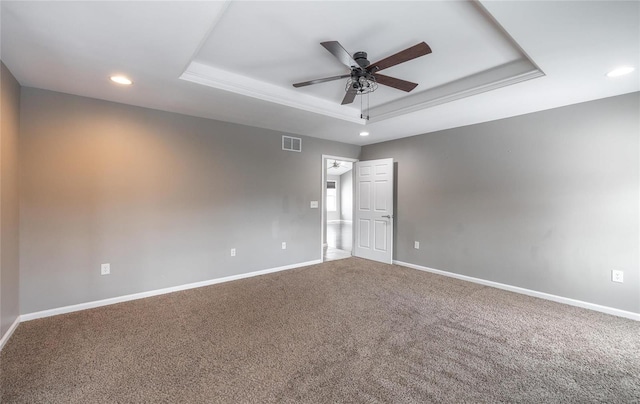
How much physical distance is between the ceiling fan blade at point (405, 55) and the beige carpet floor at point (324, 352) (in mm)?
2341

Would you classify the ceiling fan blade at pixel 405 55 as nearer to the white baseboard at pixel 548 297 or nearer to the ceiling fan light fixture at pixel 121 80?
the ceiling fan light fixture at pixel 121 80

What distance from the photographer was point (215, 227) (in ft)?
12.7

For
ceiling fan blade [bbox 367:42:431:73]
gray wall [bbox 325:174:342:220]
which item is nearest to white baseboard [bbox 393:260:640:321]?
ceiling fan blade [bbox 367:42:431:73]

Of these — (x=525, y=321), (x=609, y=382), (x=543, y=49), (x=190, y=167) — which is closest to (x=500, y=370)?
(x=609, y=382)

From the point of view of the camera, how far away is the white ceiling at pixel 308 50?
5.56 ft

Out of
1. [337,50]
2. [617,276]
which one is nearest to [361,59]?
[337,50]

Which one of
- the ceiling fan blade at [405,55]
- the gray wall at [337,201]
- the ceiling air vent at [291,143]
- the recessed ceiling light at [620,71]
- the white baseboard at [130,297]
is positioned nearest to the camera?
the ceiling fan blade at [405,55]

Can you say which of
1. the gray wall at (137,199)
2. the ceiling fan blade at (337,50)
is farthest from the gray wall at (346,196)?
the ceiling fan blade at (337,50)

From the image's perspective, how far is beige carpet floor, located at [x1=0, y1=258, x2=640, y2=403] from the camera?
1.71 meters

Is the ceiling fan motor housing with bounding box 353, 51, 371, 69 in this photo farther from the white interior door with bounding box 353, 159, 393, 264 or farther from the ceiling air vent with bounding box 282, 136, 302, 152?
the white interior door with bounding box 353, 159, 393, 264

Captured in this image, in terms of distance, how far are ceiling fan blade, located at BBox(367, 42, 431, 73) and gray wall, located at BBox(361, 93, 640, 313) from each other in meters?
2.60

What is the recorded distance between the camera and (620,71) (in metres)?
2.35

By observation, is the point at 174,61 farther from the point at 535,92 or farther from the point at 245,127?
the point at 535,92

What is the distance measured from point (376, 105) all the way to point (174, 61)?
8.62 feet
